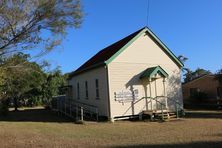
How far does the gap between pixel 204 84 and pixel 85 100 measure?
21.9 m

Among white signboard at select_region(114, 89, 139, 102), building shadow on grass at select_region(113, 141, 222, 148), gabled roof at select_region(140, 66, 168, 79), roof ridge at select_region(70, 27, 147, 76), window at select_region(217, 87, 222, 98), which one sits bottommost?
building shadow on grass at select_region(113, 141, 222, 148)

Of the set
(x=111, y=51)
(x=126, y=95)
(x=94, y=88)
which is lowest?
(x=126, y=95)

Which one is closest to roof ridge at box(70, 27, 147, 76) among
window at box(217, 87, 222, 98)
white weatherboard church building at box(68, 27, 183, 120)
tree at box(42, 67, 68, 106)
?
white weatherboard church building at box(68, 27, 183, 120)

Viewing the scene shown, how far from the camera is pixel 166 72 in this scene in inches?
1016

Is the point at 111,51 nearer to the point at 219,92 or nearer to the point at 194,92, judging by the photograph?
the point at 219,92

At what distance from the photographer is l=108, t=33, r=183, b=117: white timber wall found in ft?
76.8

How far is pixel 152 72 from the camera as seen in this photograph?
23.9 metres

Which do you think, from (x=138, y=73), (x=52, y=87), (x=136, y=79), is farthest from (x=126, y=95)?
(x=52, y=87)

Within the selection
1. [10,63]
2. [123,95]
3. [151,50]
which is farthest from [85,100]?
[10,63]

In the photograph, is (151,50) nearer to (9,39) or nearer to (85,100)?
(85,100)

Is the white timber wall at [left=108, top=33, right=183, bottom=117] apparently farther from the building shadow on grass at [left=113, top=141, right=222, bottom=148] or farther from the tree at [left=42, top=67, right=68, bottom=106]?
the tree at [left=42, top=67, right=68, bottom=106]

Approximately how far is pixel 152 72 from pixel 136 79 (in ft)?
4.59

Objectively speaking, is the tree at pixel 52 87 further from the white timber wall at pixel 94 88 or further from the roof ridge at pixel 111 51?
the roof ridge at pixel 111 51

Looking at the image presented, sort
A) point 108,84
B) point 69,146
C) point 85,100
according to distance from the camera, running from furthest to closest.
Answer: point 85,100, point 108,84, point 69,146
